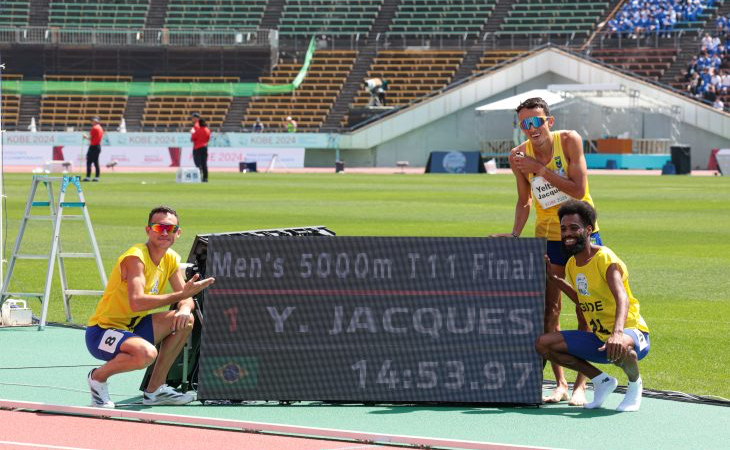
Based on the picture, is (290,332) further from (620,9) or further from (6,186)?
(620,9)

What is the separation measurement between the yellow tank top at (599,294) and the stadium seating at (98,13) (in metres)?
64.9

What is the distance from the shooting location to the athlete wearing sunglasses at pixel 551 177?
27.6ft

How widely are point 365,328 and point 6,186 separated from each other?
30212 millimetres

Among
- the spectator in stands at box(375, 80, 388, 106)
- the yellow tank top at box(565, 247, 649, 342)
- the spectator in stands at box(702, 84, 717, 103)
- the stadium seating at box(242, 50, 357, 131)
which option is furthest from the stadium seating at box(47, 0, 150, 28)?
the yellow tank top at box(565, 247, 649, 342)

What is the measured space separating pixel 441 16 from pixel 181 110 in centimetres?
1432

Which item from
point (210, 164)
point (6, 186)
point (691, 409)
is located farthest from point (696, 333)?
point (210, 164)

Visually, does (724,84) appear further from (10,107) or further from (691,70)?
(10,107)

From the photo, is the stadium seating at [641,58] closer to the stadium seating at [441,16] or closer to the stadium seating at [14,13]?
the stadium seating at [441,16]

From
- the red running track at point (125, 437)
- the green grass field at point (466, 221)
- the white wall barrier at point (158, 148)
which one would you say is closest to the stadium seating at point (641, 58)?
the white wall barrier at point (158, 148)

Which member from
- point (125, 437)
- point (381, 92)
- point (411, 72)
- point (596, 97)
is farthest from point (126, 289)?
point (411, 72)

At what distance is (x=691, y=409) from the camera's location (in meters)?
8.06

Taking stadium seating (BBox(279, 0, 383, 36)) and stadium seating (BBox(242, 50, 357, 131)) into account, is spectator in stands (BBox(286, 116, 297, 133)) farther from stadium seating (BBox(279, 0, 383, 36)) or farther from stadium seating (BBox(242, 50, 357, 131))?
stadium seating (BBox(279, 0, 383, 36))

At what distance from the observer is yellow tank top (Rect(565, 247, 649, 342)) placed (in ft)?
26.3

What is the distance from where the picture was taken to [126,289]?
26.9 feet
